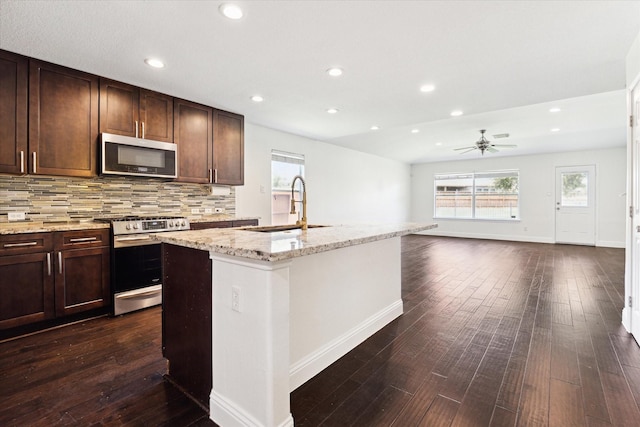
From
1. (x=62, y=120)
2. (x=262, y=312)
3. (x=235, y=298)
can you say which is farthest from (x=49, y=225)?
(x=262, y=312)

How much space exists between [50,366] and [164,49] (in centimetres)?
243

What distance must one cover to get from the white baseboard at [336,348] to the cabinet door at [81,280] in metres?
2.20

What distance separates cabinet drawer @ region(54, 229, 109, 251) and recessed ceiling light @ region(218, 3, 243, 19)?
7.33ft

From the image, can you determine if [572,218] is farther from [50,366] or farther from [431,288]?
[50,366]

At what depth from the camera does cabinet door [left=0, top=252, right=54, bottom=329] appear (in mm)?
2455

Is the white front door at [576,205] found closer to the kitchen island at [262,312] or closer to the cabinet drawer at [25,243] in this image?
the kitchen island at [262,312]

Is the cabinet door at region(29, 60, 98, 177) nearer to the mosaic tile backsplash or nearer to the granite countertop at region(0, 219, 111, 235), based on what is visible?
the mosaic tile backsplash

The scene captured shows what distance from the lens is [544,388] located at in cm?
183

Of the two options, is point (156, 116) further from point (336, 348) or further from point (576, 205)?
point (576, 205)

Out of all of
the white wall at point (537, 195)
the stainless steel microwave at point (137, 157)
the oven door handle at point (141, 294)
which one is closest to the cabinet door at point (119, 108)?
the stainless steel microwave at point (137, 157)

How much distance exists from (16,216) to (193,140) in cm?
181

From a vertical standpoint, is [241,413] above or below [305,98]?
below

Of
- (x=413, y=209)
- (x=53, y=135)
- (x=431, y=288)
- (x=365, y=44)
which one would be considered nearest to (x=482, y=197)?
(x=413, y=209)

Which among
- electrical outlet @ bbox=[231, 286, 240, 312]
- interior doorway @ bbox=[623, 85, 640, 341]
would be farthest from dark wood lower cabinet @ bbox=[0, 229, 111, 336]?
interior doorway @ bbox=[623, 85, 640, 341]
